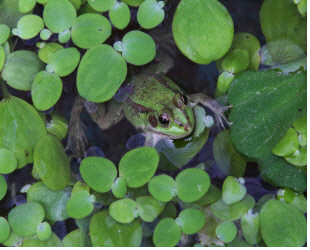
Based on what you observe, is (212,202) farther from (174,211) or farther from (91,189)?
(91,189)

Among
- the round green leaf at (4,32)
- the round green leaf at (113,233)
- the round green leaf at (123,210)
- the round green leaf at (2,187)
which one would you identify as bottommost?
the round green leaf at (113,233)

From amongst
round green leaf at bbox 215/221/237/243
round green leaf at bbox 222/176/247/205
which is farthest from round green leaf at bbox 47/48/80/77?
round green leaf at bbox 215/221/237/243

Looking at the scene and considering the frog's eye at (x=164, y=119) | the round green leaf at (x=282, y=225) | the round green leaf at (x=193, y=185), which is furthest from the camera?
the frog's eye at (x=164, y=119)

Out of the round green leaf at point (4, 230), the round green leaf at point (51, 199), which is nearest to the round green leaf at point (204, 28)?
the round green leaf at point (51, 199)

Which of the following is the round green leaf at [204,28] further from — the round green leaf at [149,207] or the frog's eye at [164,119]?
the round green leaf at [149,207]

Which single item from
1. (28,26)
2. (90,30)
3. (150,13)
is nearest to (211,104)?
(150,13)

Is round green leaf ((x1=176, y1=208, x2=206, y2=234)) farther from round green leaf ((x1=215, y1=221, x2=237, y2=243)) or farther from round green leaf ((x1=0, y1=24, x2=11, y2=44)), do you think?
round green leaf ((x1=0, y1=24, x2=11, y2=44))

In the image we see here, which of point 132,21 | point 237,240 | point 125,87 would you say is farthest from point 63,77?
point 237,240

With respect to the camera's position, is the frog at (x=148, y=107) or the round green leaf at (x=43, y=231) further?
the frog at (x=148, y=107)
